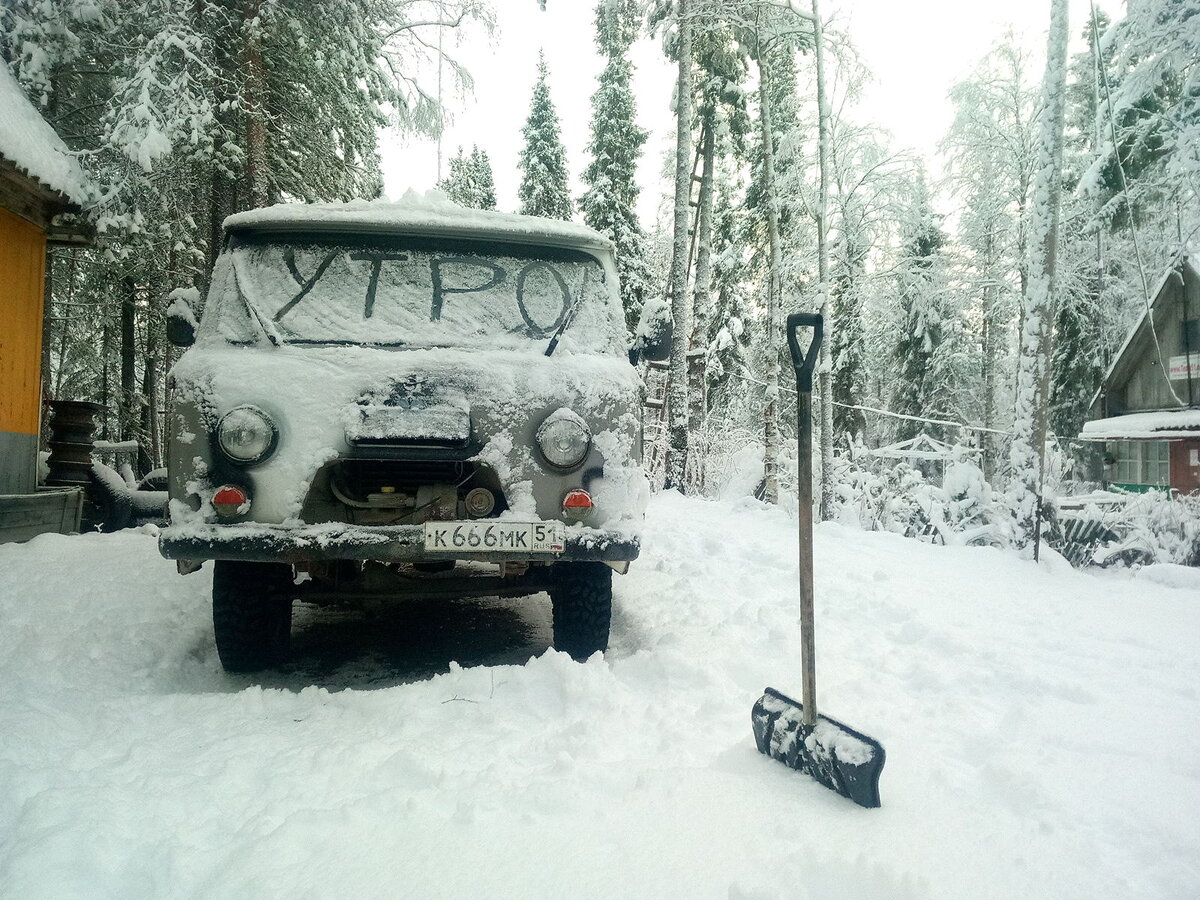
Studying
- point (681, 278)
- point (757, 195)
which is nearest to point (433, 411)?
point (681, 278)

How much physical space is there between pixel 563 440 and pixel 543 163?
969 inches

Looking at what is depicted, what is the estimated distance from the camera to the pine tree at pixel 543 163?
25.4m

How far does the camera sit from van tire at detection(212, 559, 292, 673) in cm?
325

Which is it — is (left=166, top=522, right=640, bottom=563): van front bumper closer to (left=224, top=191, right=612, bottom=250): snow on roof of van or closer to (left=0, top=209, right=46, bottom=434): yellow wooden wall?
(left=224, top=191, right=612, bottom=250): snow on roof of van

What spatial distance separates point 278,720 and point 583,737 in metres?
1.11

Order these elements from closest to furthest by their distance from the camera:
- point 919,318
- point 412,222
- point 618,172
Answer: point 412,222 → point 919,318 → point 618,172

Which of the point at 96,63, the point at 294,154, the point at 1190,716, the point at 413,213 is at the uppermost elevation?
the point at 96,63

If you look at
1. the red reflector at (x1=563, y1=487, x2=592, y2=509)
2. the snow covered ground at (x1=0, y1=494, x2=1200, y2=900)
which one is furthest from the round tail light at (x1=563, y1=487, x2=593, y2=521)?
the snow covered ground at (x1=0, y1=494, x2=1200, y2=900)

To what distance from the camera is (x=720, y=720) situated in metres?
2.73

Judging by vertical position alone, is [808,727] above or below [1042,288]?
below

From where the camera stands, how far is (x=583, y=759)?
7.68 feet

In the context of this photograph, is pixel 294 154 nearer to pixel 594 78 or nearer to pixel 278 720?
pixel 278 720

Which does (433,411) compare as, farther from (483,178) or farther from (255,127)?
(483,178)

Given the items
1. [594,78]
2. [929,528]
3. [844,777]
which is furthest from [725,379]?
[844,777]
